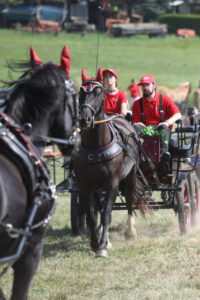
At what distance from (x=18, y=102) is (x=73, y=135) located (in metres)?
0.42

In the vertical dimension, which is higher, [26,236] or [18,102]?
[18,102]

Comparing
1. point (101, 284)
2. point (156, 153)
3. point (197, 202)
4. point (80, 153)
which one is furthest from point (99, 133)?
point (197, 202)

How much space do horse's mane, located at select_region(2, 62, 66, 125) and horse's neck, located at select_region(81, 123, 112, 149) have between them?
3.43 m

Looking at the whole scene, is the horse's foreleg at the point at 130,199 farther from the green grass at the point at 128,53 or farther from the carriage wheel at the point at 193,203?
the green grass at the point at 128,53

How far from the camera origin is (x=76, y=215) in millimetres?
9719

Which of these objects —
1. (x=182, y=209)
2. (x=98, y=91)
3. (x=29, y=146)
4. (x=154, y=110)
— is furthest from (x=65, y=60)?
(x=182, y=209)

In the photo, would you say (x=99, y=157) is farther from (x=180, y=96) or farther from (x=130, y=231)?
(x=180, y=96)

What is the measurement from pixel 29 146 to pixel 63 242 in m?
4.66

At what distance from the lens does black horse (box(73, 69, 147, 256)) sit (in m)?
8.14

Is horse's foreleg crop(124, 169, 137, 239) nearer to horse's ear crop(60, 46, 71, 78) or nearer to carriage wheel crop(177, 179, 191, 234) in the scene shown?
carriage wheel crop(177, 179, 191, 234)

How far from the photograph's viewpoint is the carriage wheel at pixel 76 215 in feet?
31.8

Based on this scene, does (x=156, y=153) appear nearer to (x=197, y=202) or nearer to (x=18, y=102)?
(x=197, y=202)

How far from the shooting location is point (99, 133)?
8.34 metres

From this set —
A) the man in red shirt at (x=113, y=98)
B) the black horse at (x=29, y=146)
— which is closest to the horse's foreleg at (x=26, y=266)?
the black horse at (x=29, y=146)
